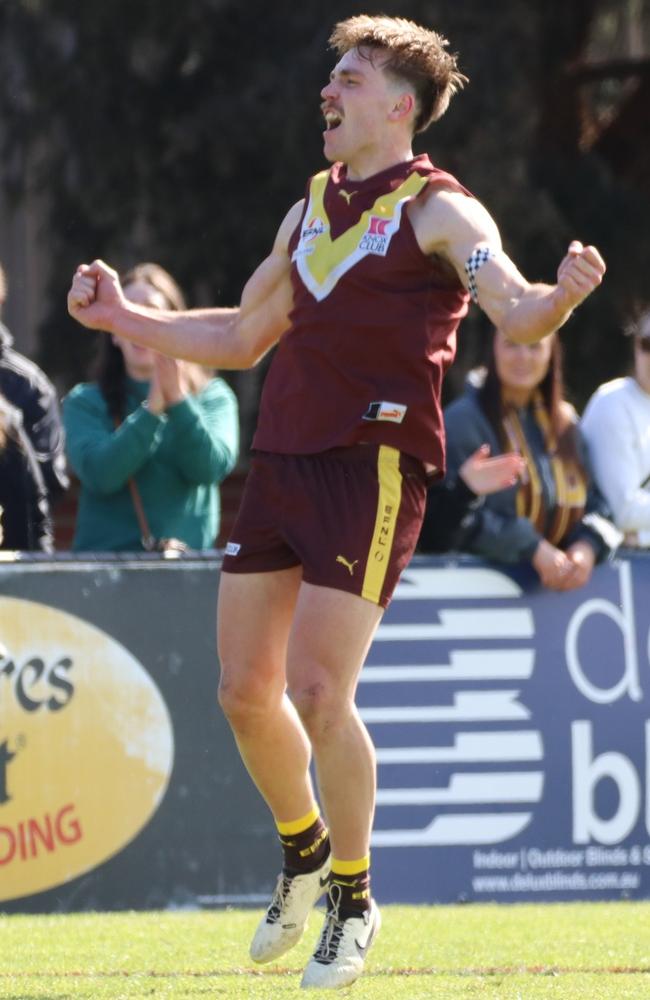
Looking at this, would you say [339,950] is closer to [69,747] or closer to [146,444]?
[69,747]

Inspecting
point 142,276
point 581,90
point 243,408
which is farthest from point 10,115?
point 142,276

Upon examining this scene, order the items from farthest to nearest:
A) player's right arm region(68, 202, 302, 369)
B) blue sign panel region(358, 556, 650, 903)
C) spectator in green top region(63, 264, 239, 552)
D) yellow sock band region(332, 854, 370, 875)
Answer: spectator in green top region(63, 264, 239, 552), blue sign panel region(358, 556, 650, 903), player's right arm region(68, 202, 302, 369), yellow sock band region(332, 854, 370, 875)

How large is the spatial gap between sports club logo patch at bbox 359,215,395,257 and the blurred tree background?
27.1 feet

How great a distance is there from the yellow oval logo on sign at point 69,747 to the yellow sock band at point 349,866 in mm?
2311

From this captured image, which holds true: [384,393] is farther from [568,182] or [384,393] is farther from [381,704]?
[568,182]

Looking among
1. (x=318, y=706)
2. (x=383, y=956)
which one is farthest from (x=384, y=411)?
(x=383, y=956)

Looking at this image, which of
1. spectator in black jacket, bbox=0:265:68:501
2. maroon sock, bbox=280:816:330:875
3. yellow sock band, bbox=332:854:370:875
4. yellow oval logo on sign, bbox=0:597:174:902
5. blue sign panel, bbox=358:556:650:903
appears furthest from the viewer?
spectator in black jacket, bbox=0:265:68:501

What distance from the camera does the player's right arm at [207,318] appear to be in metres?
5.57

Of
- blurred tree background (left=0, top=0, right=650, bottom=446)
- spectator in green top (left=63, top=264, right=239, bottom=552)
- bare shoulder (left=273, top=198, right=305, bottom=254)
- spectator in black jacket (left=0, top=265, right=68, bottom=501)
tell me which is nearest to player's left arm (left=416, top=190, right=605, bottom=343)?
bare shoulder (left=273, top=198, right=305, bottom=254)

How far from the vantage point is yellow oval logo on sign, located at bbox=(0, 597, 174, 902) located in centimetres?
741

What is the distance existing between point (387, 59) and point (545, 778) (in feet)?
11.3

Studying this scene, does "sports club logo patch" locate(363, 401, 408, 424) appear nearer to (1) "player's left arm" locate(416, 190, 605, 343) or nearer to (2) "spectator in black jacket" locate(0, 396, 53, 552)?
(1) "player's left arm" locate(416, 190, 605, 343)

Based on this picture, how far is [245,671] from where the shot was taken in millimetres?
5312

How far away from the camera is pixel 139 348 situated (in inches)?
320
